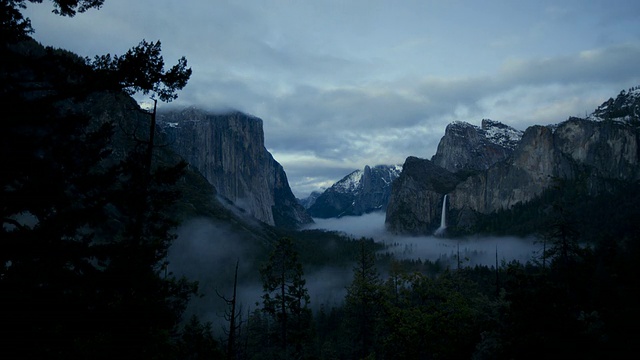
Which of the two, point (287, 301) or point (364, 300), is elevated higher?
point (364, 300)

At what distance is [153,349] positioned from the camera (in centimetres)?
1545

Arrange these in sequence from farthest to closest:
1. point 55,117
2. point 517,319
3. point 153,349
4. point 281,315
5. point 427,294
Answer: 1. point 281,315
2. point 427,294
3. point 517,319
4. point 153,349
5. point 55,117

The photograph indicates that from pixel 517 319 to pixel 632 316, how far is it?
4.96m

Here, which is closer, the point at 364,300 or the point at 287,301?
the point at 364,300

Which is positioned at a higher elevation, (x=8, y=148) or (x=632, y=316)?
(x=8, y=148)

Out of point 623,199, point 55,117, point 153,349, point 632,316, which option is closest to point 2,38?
point 55,117

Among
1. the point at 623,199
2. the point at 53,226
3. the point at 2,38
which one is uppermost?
the point at 623,199

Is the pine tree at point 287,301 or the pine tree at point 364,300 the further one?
the pine tree at point 287,301

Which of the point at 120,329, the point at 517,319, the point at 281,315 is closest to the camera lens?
the point at 120,329

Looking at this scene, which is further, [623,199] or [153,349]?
[623,199]

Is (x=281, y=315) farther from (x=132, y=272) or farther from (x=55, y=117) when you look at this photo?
(x=55, y=117)

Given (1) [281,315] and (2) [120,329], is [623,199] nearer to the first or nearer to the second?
(1) [281,315]

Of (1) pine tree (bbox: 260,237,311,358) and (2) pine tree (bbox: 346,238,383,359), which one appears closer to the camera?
(2) pine tree (bbox: 346,238,383,359)

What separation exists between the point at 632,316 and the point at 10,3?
20.4 metres
